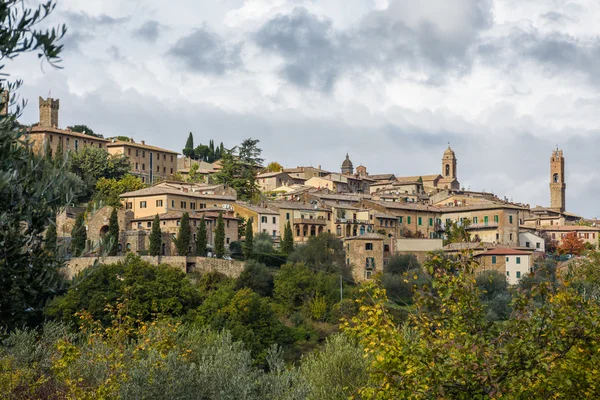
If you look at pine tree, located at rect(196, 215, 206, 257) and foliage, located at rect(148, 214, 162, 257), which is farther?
pine tree, located at rect(196, 215, 206, 257)

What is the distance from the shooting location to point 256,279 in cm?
7250

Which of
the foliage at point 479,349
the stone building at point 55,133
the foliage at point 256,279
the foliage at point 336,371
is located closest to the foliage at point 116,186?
the stone building at point 55,133

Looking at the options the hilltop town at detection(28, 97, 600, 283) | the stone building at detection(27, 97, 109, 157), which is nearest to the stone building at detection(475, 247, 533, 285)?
the hilltop town at detection(28, 97, 600, 283)

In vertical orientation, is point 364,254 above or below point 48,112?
below

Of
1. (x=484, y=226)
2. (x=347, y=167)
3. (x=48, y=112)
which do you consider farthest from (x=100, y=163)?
(x=347, y=167)

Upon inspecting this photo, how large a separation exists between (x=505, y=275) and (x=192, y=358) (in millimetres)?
50328

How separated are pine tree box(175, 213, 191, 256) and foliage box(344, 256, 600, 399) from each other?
57820mm

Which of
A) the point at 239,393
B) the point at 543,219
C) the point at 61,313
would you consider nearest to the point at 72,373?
the point at 239,393

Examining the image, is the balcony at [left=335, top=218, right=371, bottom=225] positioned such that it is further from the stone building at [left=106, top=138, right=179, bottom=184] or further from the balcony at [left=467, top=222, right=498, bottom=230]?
the stone building at [left=106, top=138, right=179, bottom=184]

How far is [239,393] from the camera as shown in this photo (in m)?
27.4

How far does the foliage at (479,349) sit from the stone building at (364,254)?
202 feet

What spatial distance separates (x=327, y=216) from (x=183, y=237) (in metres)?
20.8

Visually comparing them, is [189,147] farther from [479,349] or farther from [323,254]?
[479,349]

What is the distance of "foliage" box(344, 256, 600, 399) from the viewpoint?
1562cm
